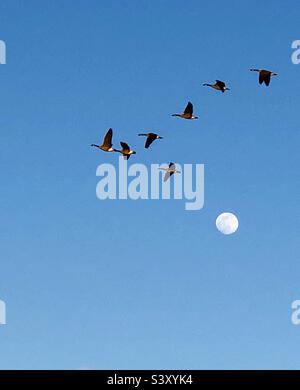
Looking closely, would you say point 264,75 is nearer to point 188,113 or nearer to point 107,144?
point 188,113

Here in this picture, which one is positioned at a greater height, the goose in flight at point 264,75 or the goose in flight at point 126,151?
the goose in flight at point 264,75

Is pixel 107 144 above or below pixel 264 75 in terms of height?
below

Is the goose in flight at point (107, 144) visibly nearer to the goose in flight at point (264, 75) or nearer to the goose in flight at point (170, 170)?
the goose in flight at point (170, 170)

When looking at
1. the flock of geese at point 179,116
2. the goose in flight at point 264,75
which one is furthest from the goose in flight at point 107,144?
the goose in flight at point 264,75

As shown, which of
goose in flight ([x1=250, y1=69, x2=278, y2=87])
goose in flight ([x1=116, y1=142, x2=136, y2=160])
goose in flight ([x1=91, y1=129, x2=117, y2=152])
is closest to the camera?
goose in flight ([x1=250, y1=69, x2=278, y2=87])

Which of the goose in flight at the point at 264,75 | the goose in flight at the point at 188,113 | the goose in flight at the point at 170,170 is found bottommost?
the goose in flight at the point at 170,170

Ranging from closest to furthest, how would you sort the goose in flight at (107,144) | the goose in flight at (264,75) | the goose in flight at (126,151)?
the goose in flight at (264,75), the goose in flight at (107,144), the goose in flight at (126,151)

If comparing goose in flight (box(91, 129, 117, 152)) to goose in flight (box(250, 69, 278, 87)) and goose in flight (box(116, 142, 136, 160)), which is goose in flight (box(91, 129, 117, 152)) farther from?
goose in flight (box(250, 69, 278, 87))

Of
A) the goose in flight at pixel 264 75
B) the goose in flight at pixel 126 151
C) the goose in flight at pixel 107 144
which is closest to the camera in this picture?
the goose in flight at pixel 264 75

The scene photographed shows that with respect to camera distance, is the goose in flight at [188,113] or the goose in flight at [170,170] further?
the goose in flight at [170,170]

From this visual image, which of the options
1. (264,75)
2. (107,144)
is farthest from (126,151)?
(264,75)

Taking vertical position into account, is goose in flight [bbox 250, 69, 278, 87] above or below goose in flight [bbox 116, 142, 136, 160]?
above

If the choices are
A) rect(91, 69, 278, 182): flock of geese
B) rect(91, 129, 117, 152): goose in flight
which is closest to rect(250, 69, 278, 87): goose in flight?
rect(91, 69, 278, 182): flock of geese
